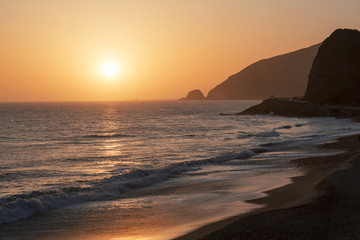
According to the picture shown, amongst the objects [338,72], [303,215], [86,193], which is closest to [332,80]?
[338,72]

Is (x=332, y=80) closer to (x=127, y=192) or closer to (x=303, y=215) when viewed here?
(x=127, y=192)

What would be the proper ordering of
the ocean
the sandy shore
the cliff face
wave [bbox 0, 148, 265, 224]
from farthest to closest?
the cliff face < wave [bbox 0, 148, 265, 224] < the ocean < the sandy shore

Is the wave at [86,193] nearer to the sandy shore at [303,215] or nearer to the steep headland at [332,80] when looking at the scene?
the sandy shore at [303,215]

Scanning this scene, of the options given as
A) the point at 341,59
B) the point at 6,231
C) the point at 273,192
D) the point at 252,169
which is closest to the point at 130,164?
the point at 252,169

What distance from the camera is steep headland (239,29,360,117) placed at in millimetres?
105875

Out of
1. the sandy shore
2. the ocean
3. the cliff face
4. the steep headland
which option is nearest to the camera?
the sandy shore

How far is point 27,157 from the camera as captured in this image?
106 feet

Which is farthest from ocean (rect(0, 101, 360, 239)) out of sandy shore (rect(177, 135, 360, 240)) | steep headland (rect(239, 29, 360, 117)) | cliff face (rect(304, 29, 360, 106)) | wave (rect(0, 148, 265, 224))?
cliff face (rect(304, 29, 360, 106))

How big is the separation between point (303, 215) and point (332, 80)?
104810mm

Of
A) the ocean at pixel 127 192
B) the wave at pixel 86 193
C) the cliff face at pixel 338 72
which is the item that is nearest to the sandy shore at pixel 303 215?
the ocean at pixel 127 192

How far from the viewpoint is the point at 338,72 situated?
4365 inches

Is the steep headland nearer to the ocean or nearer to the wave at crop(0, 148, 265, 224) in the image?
the ocean

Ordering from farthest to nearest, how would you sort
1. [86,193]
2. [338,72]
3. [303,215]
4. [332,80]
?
[338,72]
[332,80]
[86,193]
[303,215]

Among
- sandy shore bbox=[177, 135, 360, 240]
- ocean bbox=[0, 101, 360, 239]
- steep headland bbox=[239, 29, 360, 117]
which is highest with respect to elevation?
steep headland bbox=[239, 29, 360, 117]
